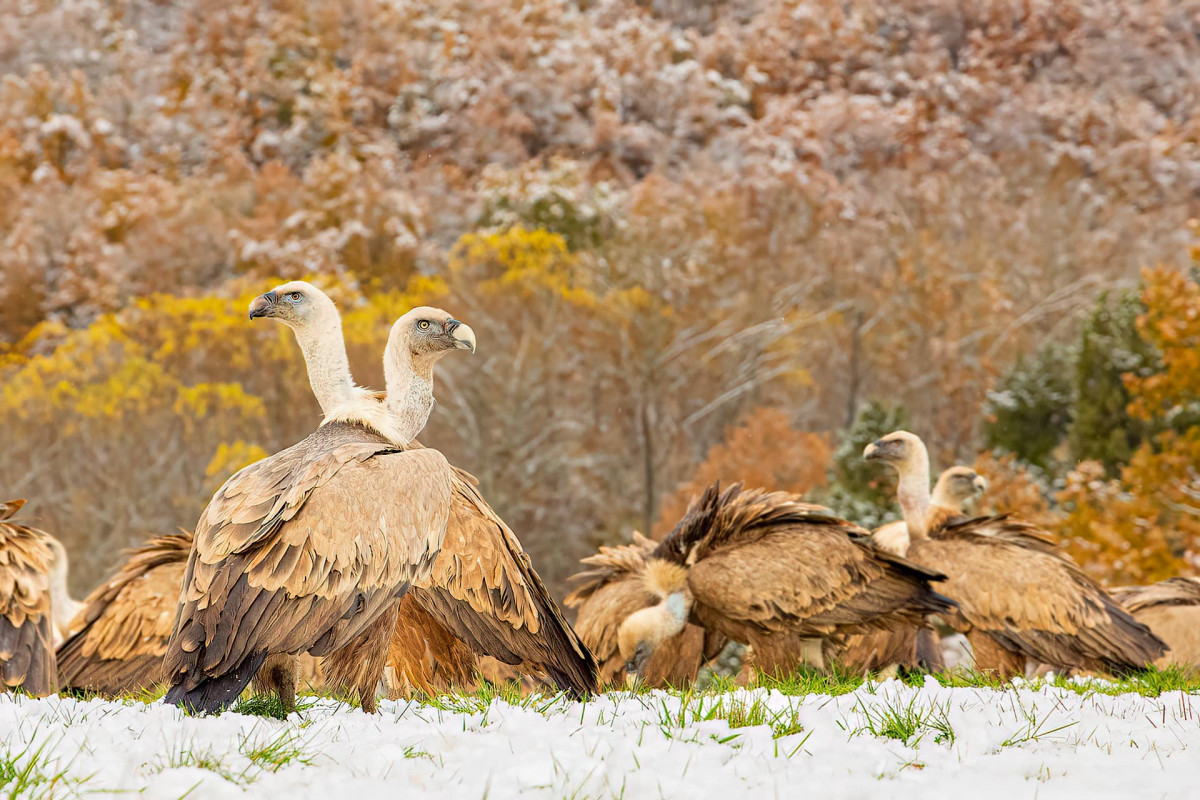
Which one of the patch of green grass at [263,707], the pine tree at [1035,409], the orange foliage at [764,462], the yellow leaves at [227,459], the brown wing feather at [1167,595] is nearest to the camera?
the patch of green grass at [263,707]

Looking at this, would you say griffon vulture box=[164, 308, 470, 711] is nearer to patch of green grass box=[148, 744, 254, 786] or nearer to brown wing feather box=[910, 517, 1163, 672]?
patch of green grass box=[148, 744, 254, 786]

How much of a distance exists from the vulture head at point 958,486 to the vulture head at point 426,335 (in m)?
6.41

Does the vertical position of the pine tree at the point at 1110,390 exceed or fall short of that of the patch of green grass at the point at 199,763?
it falls short

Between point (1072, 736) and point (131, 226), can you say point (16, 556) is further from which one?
point (131, 226)

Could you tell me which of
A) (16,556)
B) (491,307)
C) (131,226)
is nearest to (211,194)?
(131,226)

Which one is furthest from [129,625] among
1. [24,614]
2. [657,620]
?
[657,620]

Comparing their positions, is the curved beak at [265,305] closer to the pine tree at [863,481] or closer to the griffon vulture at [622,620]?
the griffon vulture at [622,620]

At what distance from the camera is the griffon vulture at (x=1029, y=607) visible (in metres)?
8.19

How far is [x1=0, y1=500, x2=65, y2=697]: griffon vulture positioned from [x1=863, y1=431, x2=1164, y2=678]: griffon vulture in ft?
19.2

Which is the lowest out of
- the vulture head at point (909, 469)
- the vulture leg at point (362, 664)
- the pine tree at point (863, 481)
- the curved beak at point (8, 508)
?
the pine tree at point (863, 481)

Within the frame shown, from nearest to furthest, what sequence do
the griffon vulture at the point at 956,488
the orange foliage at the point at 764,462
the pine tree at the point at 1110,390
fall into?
the griffon vulture at the point at 956,488
the pine tree at the point at 1110,390
the orange foliage at the point at 764,462

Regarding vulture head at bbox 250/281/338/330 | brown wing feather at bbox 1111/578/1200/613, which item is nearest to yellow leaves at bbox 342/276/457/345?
brown wing feather at bbox 1111/578/1200/613

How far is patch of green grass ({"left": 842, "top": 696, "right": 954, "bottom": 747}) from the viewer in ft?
12.6

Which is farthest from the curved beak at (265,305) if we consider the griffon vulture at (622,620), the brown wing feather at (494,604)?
the griffon vulture at (622,620)
